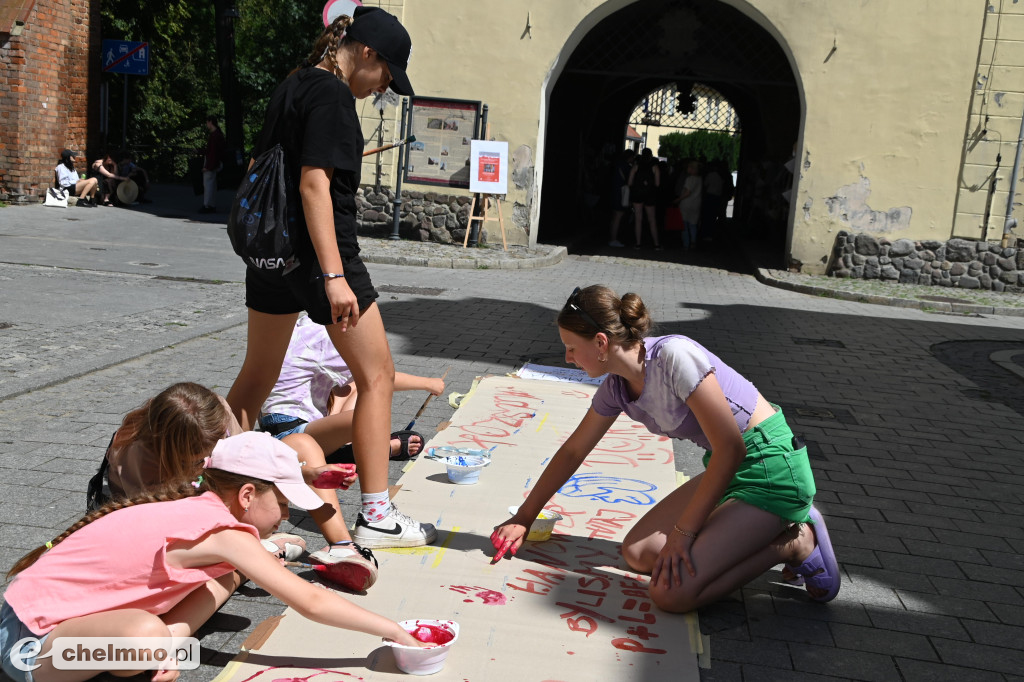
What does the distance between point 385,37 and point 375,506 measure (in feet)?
5.30

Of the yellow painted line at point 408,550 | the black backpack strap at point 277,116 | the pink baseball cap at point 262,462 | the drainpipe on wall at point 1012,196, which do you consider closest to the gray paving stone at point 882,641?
the yellow painted line at point 408,550

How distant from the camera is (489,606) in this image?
3037 millimetres

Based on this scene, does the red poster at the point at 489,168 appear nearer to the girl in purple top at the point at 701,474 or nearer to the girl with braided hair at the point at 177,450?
the girl in purple top at the point at 701,474

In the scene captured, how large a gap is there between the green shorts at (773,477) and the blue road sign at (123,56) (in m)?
18.4

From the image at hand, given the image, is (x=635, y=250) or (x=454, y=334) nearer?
(x=454, y=334)

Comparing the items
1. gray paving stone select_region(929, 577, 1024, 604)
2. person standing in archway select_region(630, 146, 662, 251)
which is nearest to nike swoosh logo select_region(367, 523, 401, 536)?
gray paving stone select_region(929, 577, 1024, 604)

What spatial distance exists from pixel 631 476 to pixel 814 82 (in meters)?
11.4

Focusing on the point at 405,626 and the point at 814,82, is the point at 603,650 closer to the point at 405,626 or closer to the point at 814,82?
the point at 405,626

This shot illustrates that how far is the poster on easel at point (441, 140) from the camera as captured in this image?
14742 millimetres

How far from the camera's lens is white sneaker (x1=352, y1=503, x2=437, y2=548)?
11.0 feet

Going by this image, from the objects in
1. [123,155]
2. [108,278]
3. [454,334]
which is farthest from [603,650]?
[123,155]

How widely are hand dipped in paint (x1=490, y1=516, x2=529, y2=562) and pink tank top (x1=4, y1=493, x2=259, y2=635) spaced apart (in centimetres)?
105

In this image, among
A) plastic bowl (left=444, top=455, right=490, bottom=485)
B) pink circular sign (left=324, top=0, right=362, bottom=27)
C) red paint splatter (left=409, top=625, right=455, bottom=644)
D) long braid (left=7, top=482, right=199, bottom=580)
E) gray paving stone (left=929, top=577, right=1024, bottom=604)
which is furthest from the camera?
pink circular sign (left=324, top=0, right=362, bottom=27)

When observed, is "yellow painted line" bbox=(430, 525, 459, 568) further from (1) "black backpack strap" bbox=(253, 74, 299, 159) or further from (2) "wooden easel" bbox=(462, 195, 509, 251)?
(2) "wooden easel" bbox=(462, 195, 509, 251)
